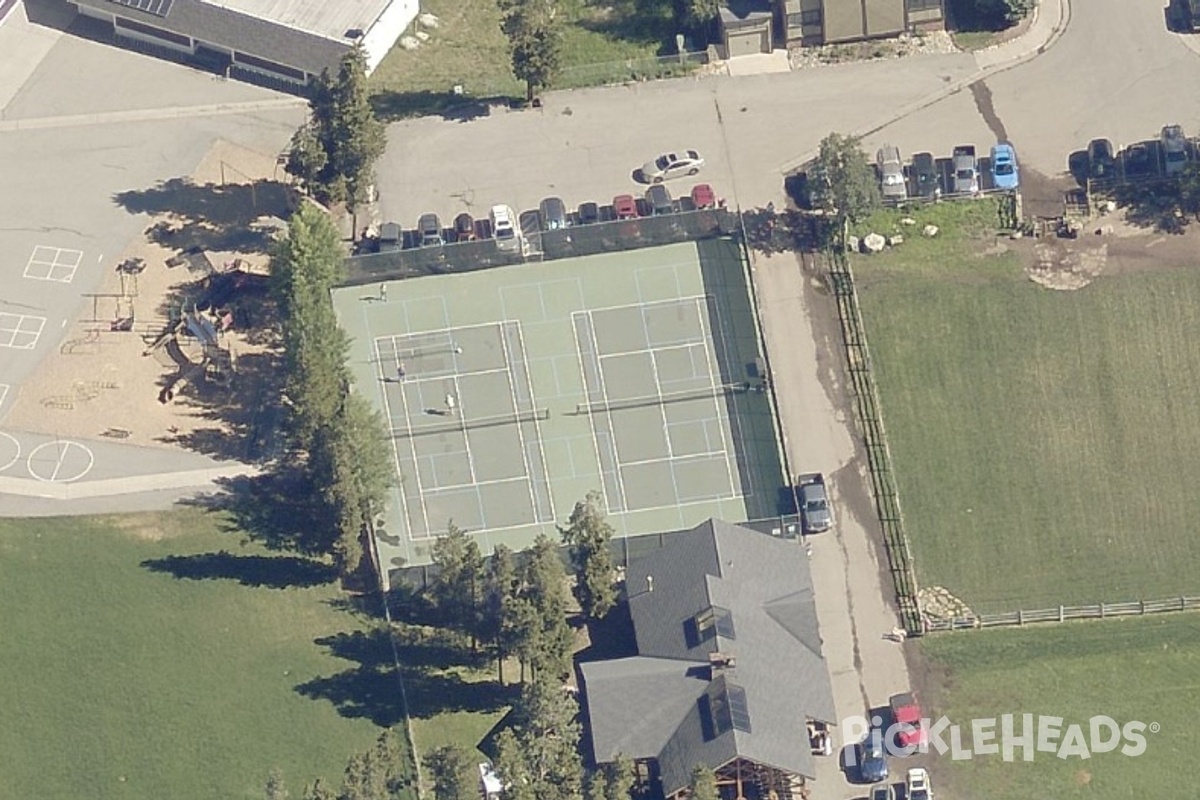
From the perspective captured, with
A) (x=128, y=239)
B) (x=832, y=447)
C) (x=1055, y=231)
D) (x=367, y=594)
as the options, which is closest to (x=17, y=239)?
(x=128, y=239)

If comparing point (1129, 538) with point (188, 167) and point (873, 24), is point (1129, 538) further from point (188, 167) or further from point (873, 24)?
point (188, 167)

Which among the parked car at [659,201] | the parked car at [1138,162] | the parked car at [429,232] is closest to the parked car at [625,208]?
the parked car at [659,201]

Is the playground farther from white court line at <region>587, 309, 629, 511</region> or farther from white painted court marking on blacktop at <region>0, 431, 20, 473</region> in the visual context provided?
white court line at <region>587, 309, 629, 511</region>

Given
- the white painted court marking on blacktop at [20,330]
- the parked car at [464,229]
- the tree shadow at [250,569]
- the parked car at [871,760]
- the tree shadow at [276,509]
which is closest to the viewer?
the parked car at [871,760]

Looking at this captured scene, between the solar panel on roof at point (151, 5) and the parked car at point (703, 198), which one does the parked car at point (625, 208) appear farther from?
the solar panel on roof at point (151, 5)

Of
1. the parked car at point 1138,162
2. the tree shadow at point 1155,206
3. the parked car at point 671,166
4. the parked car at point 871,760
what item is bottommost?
the parked car at point 871,760

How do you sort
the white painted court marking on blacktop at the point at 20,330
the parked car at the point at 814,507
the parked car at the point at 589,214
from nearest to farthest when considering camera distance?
the parked car at the point at 814,507
the white painted court marking on blacktop at the point at 20,330
the parked car at the point at 589,214

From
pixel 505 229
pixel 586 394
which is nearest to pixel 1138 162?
pixel 586 394
